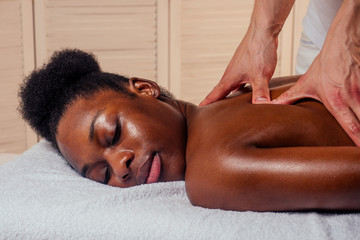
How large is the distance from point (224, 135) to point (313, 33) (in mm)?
875

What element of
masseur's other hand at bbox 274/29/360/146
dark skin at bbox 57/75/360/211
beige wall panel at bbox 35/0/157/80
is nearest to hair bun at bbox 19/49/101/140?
dark skin at bbox 57/75/360/211

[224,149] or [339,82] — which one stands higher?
[339,82]

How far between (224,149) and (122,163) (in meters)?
0.28

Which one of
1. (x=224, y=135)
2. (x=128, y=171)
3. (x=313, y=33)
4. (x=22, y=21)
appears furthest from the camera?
(x=22, y=21)

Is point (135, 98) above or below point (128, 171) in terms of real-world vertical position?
above

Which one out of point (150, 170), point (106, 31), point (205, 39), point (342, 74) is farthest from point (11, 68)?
point (342, 74)

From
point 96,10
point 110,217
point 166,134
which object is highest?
point 96,10

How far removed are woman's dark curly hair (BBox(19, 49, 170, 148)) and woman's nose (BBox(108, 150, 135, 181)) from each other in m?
0.20

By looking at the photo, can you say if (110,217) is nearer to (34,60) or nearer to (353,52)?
(353,52)

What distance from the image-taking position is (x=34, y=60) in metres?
3.03

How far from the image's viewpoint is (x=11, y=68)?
3.00 meters

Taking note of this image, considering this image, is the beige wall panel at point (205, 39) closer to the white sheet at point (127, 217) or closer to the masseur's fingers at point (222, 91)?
the masseur's fingers at point (222, 91)

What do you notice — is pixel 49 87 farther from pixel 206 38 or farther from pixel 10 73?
pixel 206 38

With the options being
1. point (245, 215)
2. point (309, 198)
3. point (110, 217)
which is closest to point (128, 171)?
point (110, 217)
